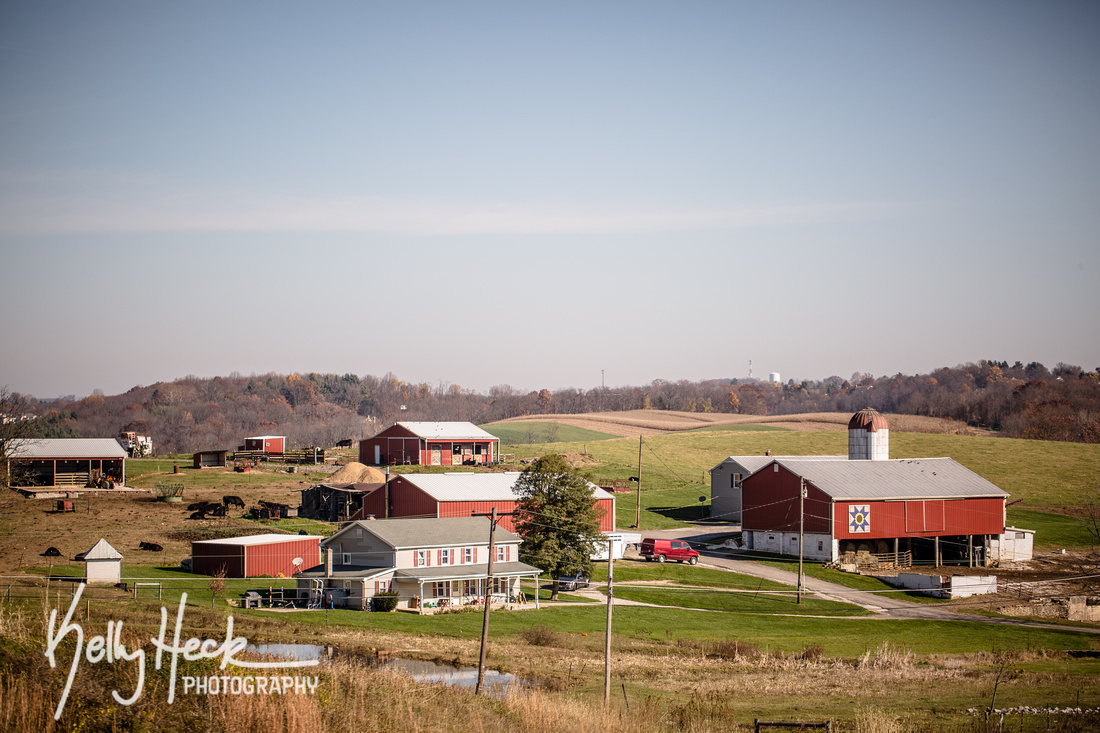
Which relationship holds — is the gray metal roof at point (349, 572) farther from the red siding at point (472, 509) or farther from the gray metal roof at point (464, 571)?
the red siding at point (472, 509)

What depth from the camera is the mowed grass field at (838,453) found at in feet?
246

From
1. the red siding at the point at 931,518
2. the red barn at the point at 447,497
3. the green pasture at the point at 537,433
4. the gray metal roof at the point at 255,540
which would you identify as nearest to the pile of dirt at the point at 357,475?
the red barn at the point at 447,497

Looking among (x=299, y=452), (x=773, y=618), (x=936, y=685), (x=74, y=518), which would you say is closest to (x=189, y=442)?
(x=299, y=452)

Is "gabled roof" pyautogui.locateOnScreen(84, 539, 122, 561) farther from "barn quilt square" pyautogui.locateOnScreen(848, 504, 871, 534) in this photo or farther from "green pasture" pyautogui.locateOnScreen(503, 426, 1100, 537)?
"barn quilt square" pyautogui.locateOnScreen(848, 504, 871, 534)

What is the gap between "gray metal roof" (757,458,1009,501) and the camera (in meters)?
62.6

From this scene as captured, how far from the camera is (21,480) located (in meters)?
71.6

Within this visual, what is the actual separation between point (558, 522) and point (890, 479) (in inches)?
1130

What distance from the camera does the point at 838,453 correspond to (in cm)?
10219

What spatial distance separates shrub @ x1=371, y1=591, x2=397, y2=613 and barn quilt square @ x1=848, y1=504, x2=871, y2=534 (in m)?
32.8

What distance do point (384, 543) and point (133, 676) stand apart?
1363 inches

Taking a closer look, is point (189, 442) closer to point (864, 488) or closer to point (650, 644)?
point (864, 488)

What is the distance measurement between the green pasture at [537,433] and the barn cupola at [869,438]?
59279 millimetres

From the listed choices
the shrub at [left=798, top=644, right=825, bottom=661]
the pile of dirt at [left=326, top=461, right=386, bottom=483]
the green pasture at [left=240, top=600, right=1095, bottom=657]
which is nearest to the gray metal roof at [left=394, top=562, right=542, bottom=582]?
the green pasture at [left=240, top=600, right=1095, bottom=657]

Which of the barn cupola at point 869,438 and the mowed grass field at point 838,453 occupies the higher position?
the barn cupola at point 869,438
